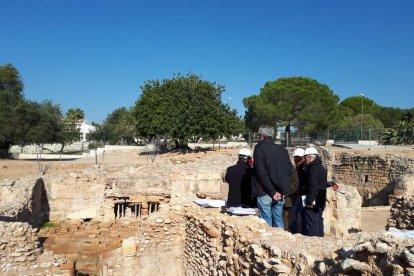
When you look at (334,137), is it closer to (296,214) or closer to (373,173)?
(373,173)

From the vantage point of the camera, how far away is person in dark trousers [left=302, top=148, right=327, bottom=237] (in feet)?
19.8

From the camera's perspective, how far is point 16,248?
766cm

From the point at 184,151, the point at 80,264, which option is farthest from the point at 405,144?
the point at 80,264

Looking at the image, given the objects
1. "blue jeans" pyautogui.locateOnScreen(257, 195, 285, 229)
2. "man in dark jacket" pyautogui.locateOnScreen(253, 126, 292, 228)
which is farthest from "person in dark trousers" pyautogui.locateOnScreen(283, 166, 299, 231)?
"man in dark jacket" pyautogui.locateOnScreen(253, 126, 292, 228)

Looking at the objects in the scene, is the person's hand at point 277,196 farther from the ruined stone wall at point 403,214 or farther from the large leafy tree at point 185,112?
the large leafy tree at point 185,112

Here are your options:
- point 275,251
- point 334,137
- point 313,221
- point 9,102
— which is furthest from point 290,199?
point 334,137

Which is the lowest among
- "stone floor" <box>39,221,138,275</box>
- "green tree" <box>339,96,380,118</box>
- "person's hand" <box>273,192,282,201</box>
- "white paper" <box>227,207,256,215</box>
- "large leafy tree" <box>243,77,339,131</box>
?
"stone floor" <box>39,221,138,275</box>

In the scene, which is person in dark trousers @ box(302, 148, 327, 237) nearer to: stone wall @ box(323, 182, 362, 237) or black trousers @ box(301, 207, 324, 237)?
black trousers @ box(301, 207, 324, 237)

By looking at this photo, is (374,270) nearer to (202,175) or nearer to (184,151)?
(202,175)

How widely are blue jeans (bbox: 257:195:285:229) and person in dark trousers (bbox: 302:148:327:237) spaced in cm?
41

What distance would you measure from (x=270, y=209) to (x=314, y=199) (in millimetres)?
692

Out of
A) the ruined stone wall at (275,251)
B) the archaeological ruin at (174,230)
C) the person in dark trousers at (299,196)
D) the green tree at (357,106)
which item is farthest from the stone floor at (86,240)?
the green tree at (357,106)

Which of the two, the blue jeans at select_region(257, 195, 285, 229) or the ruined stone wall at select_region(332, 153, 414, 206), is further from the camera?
the ruined stone wall at select_region(332, 153, 414, 206)

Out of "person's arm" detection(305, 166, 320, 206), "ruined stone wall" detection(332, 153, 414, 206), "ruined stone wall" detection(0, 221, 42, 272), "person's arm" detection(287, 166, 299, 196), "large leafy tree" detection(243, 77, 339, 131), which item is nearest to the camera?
"person's arm" detection(305, 166, 320, 206)
